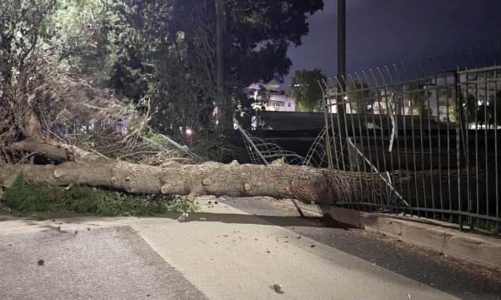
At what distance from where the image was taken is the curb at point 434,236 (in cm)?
575

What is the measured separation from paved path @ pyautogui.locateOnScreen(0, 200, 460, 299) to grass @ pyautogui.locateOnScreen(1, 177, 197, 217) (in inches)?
32.3

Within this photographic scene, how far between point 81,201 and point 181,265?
146 inches

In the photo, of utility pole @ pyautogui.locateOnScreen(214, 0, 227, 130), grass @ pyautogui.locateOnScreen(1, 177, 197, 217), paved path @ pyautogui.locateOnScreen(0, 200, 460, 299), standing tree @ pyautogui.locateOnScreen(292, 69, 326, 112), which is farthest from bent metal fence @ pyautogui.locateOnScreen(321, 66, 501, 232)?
standing tree @ pyautogui.locateOnScreen(292, 69, 326, 112)

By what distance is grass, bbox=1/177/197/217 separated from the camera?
8891mm

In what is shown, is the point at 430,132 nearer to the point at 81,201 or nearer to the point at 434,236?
the point at 434,236

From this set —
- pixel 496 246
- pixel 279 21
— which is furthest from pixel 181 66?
pixel 496 246

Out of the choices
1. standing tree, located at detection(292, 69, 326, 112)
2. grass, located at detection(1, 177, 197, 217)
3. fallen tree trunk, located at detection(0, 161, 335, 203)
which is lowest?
grass, located at detection(1, 177, 197, 217)

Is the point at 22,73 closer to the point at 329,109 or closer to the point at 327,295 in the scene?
the point at 329,109

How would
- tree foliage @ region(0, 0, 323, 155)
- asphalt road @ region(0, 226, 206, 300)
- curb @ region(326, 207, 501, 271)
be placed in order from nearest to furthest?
asphalt road @ region(0, 226, 206, 300)
curb @ region(326, 207, 501, 271)
tree foliage @ region(0, 0, 323, 155)

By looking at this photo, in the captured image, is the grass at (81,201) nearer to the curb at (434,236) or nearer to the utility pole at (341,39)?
the curb at (434,236)

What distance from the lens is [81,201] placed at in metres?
8.92

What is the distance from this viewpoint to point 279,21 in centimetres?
2214

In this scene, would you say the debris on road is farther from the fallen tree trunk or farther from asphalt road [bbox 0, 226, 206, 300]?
the fallen tree trunk

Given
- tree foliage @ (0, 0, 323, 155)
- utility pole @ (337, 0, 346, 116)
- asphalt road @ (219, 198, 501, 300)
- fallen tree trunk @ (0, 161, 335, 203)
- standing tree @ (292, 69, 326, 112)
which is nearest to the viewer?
asphalt road @ (219, 198, 501, 300)
